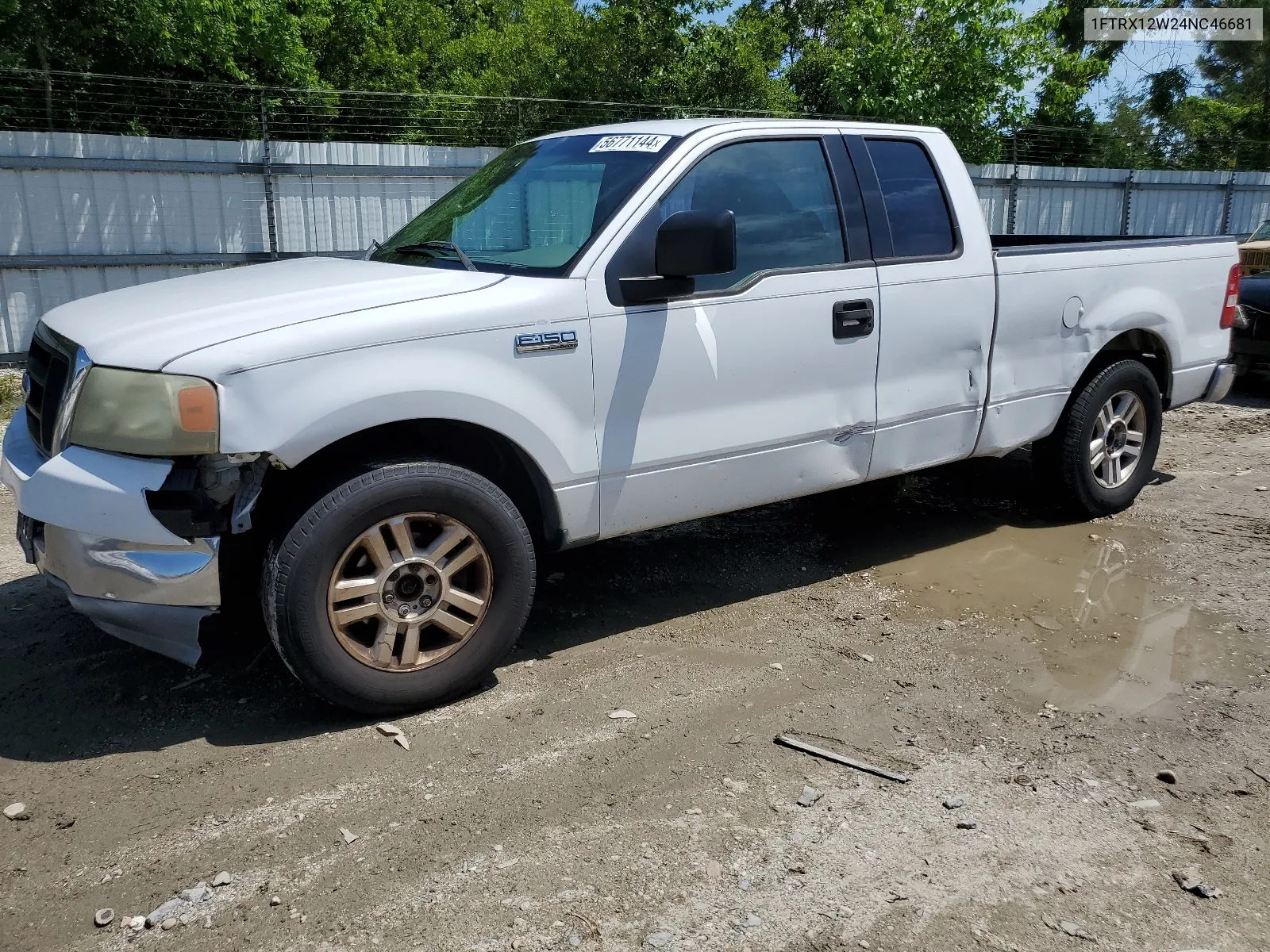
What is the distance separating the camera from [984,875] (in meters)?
2.85

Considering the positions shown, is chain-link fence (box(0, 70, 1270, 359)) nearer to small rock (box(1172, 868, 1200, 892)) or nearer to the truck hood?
the truck hood

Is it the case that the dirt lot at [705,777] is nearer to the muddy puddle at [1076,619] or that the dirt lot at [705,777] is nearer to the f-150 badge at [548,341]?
the muddy puddle at [1076,619]

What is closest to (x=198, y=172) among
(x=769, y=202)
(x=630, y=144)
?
(x=630, y=144)

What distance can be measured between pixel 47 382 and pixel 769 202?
279 centimetres

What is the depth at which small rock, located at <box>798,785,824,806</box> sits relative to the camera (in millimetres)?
3199

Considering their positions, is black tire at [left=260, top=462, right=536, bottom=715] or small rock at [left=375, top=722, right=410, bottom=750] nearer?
black tire at [left=260, top=462, right=536, bottom=715]

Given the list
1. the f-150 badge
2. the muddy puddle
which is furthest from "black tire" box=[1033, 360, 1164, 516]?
the f-150 badge

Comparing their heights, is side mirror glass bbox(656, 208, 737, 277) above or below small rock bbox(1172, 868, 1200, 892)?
above

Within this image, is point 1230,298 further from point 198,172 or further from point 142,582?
point 198,172

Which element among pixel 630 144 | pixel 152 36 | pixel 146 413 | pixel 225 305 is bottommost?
pixel 146 413

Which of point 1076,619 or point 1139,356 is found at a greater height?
point 1139,356

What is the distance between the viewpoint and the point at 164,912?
2.71 metres

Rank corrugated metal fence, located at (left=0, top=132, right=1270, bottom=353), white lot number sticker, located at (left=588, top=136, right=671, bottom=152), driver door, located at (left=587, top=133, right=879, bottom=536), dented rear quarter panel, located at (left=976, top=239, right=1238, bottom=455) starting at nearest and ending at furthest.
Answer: driver door, located at (left=587, top=133, right=879, bottom=536) < white lot number sticker, located at (left=588, top=136, right=671, bottom=152) < dented rear quarter panel, located at (left=976, top=239, right=1238, bottom=455) < corrugated metal fence, located at (left=0, top=132, right=1270, bottom=353)

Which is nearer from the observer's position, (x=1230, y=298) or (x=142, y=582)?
(x=142, y=582)
